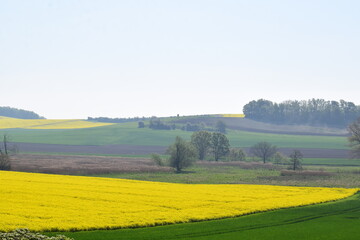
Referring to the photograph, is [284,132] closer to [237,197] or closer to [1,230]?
[237,197]

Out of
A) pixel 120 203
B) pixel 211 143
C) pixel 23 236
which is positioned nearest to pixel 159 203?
pixel 120 203

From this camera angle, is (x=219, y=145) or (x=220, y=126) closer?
(x=219, y=145)

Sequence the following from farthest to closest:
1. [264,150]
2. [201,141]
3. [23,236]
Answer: [201,141] < [264,150] < [23,236]

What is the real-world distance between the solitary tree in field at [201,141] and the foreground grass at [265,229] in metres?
73.4

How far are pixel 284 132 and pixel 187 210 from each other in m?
155

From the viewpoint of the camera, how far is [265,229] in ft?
98.9

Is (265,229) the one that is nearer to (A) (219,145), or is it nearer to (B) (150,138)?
(A) (219,145)

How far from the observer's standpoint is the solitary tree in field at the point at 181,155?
8600 cm

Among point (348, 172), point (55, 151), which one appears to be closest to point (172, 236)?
point (348, 172)

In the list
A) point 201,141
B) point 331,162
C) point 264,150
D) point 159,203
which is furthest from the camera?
point 201,141

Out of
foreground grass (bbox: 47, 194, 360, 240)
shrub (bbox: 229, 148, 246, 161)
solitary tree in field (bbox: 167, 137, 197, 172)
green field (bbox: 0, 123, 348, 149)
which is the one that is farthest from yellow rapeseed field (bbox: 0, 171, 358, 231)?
green field (bbox: 0, 123, 348, 149)

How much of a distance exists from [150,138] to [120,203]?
120 m

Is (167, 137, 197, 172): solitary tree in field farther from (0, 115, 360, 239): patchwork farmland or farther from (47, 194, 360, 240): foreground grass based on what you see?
(47, 194, 360, 240): foreground grass

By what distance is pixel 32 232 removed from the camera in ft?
86.2
